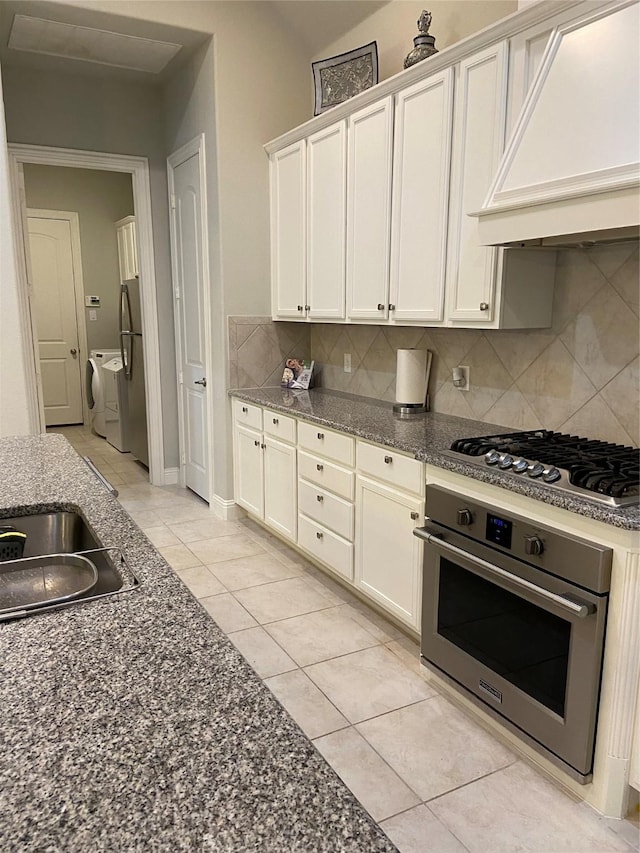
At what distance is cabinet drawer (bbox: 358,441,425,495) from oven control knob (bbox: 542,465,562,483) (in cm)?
54

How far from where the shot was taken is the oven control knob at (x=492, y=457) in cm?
206

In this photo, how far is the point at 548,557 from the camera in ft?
5.92

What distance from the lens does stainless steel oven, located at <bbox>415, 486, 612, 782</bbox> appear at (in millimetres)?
1720

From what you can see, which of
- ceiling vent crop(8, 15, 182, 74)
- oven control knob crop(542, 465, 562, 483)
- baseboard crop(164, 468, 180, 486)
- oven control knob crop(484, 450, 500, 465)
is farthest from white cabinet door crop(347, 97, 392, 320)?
baseboard crop(164, 468, 180, 486)

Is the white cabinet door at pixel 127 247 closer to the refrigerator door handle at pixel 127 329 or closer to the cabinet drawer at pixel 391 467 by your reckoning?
the refrigerator door handle at pixel 127 329

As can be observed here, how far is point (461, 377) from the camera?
2.96m

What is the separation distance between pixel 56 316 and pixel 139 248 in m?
2.71

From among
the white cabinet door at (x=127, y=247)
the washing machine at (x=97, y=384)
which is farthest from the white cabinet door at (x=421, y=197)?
the washing machine at (x=97, y=384)

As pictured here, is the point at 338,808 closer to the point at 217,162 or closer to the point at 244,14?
the point at 217,162

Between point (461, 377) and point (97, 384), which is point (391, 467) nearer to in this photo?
point (461, 377)

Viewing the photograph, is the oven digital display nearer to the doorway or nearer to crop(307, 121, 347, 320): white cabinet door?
crop(307, 121, 347, 320): white cabinet door

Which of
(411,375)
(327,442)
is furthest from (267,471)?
(411,375)

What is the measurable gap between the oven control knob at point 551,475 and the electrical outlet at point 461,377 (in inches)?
41.9

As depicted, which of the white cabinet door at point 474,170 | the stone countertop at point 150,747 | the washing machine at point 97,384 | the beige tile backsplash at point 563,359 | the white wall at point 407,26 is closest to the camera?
the stone countertop at point 150,747
